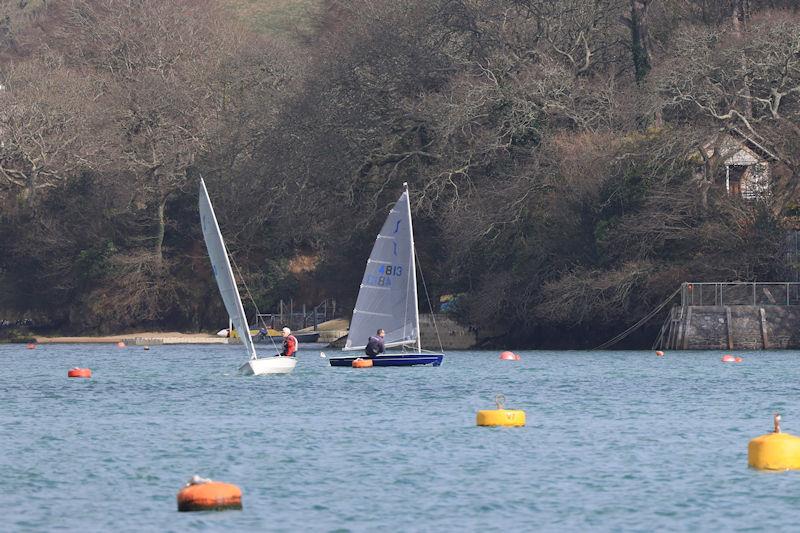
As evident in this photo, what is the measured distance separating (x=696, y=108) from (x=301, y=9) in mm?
115922

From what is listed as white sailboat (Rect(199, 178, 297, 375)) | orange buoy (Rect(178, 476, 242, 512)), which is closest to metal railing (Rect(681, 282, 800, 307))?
white sailboat (Rect(199, 178, 297, 375))

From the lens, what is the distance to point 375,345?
6088 cm

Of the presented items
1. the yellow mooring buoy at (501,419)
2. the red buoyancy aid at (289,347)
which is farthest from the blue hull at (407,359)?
the yellow mooring buoy at (501,419)

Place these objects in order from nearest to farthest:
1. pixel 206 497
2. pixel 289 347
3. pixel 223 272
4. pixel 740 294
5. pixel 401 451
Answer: pixel 206 497 < pixel 401 451 < pixel 223 272 < pixel 289 347 < pixel 740 294

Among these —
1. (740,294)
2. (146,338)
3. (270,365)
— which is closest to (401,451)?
(270,365)

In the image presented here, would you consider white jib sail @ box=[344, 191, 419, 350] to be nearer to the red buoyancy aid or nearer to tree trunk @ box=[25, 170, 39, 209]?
the red buoyancy aid

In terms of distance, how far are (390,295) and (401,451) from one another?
28.6m

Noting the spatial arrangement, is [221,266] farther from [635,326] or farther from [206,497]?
[206,497]

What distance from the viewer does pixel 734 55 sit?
251 ft

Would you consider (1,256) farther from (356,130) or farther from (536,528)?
(536,528)

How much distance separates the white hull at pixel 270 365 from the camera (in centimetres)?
5766

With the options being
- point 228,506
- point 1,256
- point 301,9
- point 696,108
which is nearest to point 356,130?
point 696,108

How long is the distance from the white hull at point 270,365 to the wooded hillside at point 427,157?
22190 mm

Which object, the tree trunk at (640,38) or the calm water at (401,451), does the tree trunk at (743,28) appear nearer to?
the tree trunk at (640,38)
